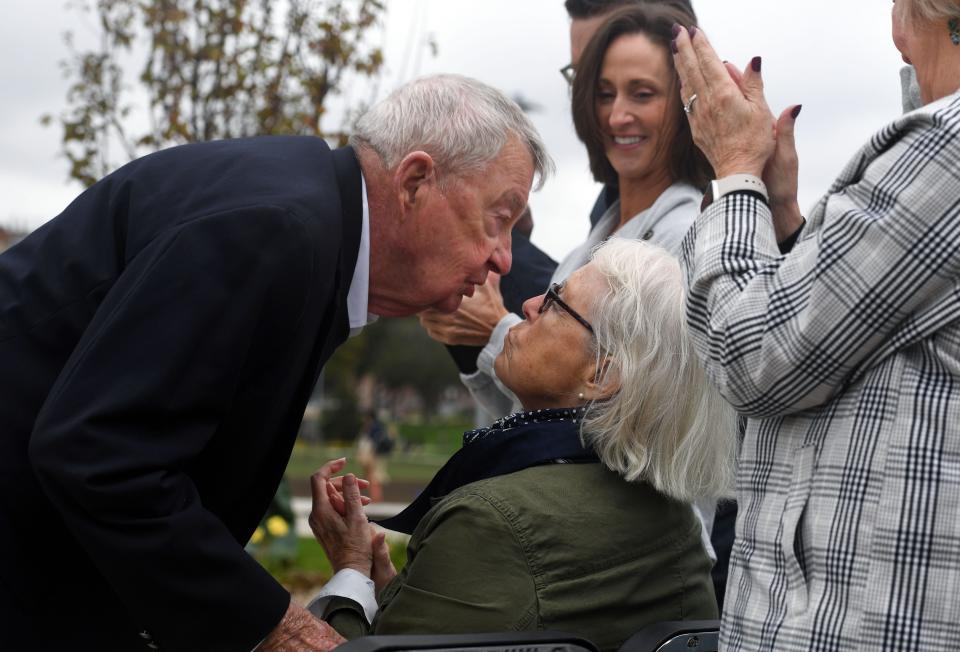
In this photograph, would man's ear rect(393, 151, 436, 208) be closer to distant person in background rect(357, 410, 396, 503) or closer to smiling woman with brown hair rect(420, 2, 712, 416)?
smiling woman with brown hair rect(420, 2, 712, 416)

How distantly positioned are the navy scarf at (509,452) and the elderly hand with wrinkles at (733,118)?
767 mm

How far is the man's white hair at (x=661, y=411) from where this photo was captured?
267 cm

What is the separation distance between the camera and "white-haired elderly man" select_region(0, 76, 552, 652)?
210 cm

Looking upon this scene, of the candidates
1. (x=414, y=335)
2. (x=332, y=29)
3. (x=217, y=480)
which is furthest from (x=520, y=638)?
(x=414, y=335)

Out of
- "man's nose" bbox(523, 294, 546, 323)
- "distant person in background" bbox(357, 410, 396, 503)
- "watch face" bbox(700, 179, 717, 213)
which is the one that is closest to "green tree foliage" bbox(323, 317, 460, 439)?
"distant person in background" bbox(357, 410, 396, 503)

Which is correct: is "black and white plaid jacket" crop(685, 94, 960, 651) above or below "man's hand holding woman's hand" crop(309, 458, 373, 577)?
above

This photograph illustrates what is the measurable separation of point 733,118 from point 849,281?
0.54 m

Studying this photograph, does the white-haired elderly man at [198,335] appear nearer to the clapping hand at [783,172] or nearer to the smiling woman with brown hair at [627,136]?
the clapping hand at [783,172]

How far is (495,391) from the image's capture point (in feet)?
12.8

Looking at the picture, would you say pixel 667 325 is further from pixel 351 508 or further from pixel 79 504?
pixel 79 504

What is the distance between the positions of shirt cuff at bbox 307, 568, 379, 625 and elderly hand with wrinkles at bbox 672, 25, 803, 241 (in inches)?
51.2

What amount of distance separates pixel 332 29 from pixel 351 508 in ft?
13.2

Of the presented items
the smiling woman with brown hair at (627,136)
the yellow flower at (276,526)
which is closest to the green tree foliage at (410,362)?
the yellow flower at (276,526)

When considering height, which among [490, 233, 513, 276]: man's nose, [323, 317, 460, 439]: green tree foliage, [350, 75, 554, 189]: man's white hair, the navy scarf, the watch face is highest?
[350, 75, 554, 189]: man's white hair
